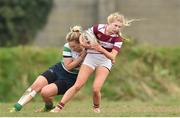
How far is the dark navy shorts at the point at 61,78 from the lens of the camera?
14.0 meters

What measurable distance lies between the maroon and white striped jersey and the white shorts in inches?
6.4

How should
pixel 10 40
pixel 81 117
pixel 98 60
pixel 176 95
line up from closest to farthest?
pixel 81 117
pixel 98 60
pixel 176 95
pixel 10 40

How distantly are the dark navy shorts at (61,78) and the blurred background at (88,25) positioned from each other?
25.2ft

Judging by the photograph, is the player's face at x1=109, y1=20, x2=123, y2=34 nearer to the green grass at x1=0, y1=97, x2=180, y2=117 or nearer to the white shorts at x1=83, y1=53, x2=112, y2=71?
the white shorts at x1=83, y1=53, x2=112, y2=71

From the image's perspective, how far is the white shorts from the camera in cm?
1377

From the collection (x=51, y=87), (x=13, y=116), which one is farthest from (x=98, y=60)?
(x=13, y=116)

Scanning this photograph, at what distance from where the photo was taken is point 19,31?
27078 millimetres

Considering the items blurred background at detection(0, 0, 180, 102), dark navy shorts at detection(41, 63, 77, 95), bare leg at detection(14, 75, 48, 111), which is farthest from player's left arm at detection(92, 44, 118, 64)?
blurred background at detection(0, 0, 180, 102)

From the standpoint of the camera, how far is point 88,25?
92.3 ft

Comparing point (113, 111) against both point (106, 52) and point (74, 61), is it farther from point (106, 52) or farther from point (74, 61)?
point (106, 52)

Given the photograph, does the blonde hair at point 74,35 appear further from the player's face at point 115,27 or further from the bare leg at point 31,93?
the bare leg at point 31,93

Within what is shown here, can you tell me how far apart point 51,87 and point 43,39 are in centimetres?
1430

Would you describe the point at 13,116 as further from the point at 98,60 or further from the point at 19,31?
the point at 19,31

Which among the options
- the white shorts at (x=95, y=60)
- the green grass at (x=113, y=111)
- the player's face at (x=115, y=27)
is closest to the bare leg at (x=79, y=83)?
the white shorts at (x=95, y=60)
